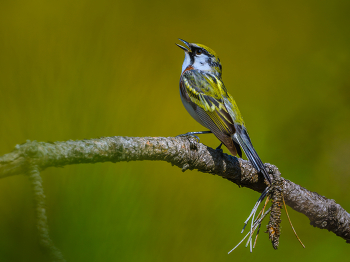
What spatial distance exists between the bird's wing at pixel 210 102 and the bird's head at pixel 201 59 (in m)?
0.19

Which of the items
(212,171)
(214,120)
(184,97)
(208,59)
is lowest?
(212,171)

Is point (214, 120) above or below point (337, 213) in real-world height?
above

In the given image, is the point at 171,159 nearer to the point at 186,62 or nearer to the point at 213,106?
the point at 213,106

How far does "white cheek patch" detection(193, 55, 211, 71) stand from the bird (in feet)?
0.08

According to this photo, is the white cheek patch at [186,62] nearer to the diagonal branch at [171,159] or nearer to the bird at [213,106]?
the bird at [213,106]

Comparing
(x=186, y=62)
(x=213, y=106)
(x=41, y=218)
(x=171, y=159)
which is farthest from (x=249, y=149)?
(x=41, y=218)

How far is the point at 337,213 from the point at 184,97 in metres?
1.03

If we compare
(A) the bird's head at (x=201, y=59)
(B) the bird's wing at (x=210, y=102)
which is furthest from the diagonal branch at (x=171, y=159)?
(A) the bird's head at (x=201, y=59)

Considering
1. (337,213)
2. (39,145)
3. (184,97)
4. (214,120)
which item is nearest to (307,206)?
(337,213)

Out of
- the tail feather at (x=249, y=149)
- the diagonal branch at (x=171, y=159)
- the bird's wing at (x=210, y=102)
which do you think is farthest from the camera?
the bird's wing at (x=210, y=102)

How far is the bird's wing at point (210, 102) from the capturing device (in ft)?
5.17

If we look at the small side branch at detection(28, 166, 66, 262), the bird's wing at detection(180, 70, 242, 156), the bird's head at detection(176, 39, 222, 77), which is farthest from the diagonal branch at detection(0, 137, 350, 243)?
the bird's head at detection(176, 39, 222, 77)

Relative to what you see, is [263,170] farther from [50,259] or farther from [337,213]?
[50,259]

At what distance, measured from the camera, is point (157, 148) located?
36.1 inches
